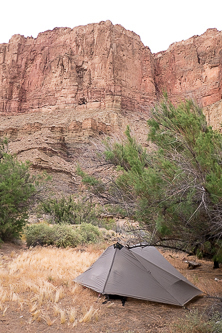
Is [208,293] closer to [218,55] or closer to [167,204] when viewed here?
[167,204]

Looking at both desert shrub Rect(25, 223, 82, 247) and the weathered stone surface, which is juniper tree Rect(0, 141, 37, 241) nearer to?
desert shrub Rect(25, 223, 82, 247)

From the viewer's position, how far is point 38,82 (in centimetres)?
6016

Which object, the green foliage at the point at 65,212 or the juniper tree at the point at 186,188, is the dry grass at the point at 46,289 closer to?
the juniper tree at the point at 186,188

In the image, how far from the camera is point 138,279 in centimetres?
515

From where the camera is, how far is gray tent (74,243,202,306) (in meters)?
4.97

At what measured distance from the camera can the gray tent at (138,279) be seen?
497cm

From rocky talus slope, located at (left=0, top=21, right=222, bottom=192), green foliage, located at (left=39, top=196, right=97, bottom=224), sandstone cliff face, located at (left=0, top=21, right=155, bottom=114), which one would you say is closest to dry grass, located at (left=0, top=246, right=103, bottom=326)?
green foliage, located at (left=39, top=196, right=97, bottom=224)

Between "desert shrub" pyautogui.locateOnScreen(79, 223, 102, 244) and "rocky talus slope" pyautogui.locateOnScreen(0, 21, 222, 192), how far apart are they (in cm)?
3051

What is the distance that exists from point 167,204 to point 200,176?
797mm

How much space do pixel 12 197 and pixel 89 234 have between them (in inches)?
159

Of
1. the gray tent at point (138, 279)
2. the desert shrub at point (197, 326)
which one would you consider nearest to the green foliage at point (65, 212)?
the gray tent at point (138, 279)

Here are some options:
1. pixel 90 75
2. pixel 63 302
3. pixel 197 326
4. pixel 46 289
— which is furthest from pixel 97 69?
pixel 197 326

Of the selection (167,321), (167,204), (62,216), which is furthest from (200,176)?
(62,216)

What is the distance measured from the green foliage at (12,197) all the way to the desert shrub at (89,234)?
2.73 meters
